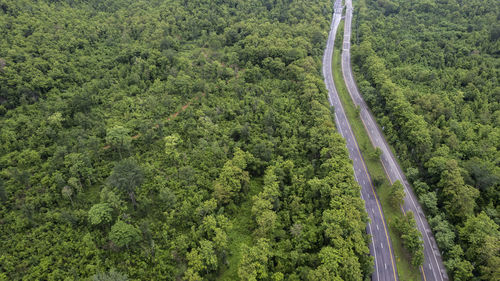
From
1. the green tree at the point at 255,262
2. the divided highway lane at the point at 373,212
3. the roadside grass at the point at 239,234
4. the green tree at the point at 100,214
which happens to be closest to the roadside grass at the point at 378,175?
the divided highway lane at the point at 373,212

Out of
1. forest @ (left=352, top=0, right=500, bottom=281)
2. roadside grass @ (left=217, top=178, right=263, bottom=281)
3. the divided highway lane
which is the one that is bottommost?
roadside grass @ (left=217, top=178, right=263, bottom=281)

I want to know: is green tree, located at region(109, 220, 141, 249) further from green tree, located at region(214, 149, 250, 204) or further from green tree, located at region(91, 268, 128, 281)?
green tree, located at region(214, 149, 250, 204)

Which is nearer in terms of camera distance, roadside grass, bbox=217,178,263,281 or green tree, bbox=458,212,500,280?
green tree, bbox=458,212,500,280

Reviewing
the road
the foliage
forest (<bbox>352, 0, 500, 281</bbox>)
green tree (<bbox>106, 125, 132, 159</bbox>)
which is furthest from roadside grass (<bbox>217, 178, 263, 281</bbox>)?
forest (<bbox>352, 0, 500, 281</bbox>)

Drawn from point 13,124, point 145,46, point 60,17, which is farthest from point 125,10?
point 13,124

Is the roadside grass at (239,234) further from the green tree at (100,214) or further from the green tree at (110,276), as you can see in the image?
the green tree at (100,214)
